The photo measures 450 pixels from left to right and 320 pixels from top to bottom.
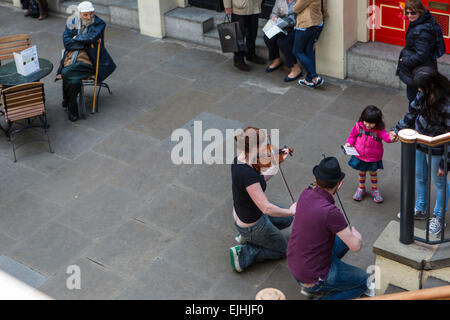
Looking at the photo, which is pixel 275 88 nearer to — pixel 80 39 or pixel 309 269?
pixel 80 39

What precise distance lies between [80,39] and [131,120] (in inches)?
50.4

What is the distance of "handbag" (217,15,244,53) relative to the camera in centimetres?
988

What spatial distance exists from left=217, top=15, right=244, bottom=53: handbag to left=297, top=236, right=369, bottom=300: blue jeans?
497cm

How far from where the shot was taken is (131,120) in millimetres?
9117

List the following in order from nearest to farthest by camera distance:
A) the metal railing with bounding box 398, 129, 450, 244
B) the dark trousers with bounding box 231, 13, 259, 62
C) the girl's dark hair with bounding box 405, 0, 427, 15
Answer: the metal railing with bounding box 398, 129, 450, 244, the girl's dark hair with bounding box 405, 0, 427, 15, the dark trousers with bounding box 231, 13, 259, 62

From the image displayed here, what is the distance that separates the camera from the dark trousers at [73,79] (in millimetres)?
8969

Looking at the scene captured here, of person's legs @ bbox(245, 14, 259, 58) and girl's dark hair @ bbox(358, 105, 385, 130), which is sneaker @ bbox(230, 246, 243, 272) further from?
person's legs @ bbox(245, 14, 259, 58)

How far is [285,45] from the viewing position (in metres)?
9.63

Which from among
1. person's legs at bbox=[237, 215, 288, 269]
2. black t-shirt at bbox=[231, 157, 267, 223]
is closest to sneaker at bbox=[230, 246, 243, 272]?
person's legs at bbox=[237, 215, 288, 269]

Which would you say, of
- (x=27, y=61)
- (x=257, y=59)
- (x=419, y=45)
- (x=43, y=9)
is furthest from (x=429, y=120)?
(x=43, y=9)

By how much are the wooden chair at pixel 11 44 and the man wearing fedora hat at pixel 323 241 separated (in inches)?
242

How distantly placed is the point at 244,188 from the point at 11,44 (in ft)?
18.0
